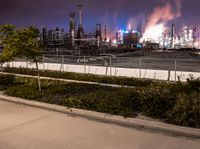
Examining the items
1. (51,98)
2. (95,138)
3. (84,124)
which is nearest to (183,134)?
(95,138)

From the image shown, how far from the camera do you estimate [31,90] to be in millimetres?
12617

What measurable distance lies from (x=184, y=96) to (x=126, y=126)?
72.6 inches

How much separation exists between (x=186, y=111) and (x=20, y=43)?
7.35 metres

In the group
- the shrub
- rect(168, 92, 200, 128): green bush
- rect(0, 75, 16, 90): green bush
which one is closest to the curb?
rect(168, 92, 200, 128): green bush

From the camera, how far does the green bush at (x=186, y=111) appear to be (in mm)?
7344

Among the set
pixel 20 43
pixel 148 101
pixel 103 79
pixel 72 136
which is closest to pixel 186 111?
pixel 148 101

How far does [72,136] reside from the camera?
7.15 m

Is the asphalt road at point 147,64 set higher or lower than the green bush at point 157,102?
higher

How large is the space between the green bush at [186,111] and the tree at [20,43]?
665 cm

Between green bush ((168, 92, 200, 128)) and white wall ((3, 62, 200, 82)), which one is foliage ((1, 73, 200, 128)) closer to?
green bush ((168, 92, 200, 128))

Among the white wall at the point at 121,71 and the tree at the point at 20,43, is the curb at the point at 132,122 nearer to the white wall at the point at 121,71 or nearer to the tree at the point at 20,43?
the tree at the point at 20,43

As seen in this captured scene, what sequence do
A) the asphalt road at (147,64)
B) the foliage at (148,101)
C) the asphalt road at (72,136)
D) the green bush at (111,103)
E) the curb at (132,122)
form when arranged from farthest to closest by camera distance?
the asphalt road at (147,64), the green bush at (111,103), the foliage at (148,101), the curb at (132,122), the asphalt road at (72,136)

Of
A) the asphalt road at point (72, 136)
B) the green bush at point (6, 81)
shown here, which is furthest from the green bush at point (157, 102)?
the green bush at point (6, 81)

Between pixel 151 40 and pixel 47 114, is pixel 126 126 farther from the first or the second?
pixel 151 40
